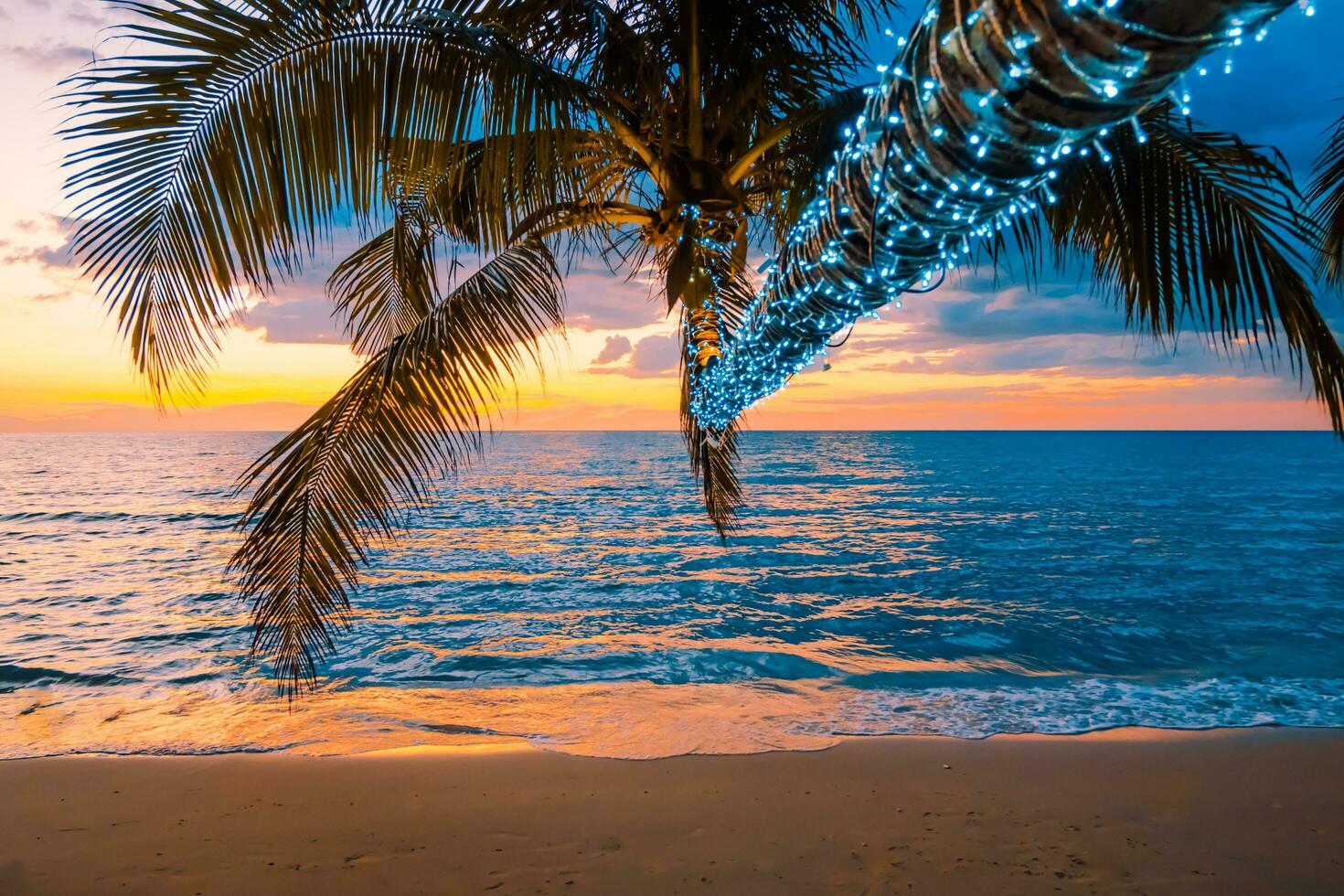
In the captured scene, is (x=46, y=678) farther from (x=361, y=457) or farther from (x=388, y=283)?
(x=361, y=457)

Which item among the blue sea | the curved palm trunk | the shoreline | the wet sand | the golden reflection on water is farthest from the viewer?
the blue sea

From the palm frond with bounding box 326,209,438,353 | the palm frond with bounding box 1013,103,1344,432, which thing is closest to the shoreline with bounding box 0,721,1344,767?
the palm frond with bounding box 326,209,438,353

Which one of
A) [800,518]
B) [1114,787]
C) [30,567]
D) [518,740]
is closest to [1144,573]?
[800,518]

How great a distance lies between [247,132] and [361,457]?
1.42 meters

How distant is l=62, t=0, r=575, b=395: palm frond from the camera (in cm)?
281

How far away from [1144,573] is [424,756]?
15.6 meters

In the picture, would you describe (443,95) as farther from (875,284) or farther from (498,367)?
(875,284)

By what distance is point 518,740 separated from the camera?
6.38m

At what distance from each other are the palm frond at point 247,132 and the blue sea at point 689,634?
2.21 m

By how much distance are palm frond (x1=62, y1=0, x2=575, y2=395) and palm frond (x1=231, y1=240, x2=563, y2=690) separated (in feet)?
2.02

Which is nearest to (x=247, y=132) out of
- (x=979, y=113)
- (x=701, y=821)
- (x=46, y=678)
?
(x=979, y=113)

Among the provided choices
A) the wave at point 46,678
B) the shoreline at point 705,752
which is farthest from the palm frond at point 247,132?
the wave at point 46,678

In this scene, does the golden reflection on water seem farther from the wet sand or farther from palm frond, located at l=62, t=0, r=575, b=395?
palm frond, located at l=62, t=0, r=575, b=395

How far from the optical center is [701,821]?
4.69m
